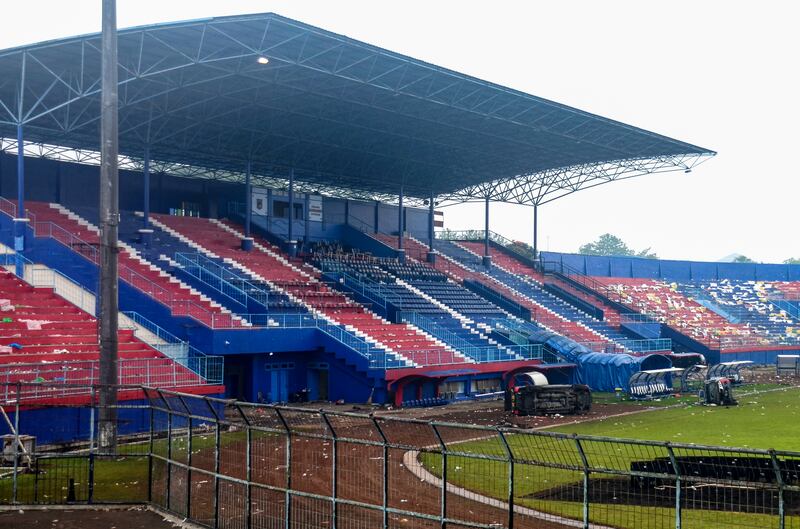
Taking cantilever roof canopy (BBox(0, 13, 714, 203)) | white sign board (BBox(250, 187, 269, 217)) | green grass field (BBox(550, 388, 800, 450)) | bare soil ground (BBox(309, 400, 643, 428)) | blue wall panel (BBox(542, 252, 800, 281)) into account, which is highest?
cantilever roof canopy (BBox(0, 13, 714, 203))

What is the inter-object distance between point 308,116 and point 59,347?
17486mm

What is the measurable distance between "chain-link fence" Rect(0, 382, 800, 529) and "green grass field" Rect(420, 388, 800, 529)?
0.07 meters

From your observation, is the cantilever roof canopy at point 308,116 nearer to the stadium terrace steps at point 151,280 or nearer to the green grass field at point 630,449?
the stadium terrace steps at point 151,280

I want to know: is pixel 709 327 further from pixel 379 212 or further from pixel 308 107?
pixel 308 107

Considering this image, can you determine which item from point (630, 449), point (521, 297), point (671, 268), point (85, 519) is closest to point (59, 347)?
point (85, 519)

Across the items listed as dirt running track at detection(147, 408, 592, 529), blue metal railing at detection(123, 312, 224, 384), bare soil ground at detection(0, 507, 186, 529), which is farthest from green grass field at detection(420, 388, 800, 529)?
blue metal railing at detection(123, 312, 224, 384)

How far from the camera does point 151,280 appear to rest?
3472 centimetres

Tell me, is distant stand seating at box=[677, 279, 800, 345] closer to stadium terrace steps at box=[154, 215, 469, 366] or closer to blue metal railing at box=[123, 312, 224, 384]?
stadium terrace steps at box=[154, 215, 469, 366]

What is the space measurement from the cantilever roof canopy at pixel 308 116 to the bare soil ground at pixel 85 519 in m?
17.3

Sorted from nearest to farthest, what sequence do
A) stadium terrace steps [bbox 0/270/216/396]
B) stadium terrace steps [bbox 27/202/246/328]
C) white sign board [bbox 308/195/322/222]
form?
stadium terrace steps [bbox 0/270/216/396] < stadium terrace steps [bbox 27/202/246/328] < white sign board [bbox 308/195/322/222]

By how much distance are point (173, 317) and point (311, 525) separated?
1930 centimetres

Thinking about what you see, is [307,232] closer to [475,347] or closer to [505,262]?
[475,347]

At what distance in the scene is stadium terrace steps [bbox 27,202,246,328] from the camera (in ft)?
103

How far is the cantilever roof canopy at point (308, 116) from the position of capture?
29.6 metres
